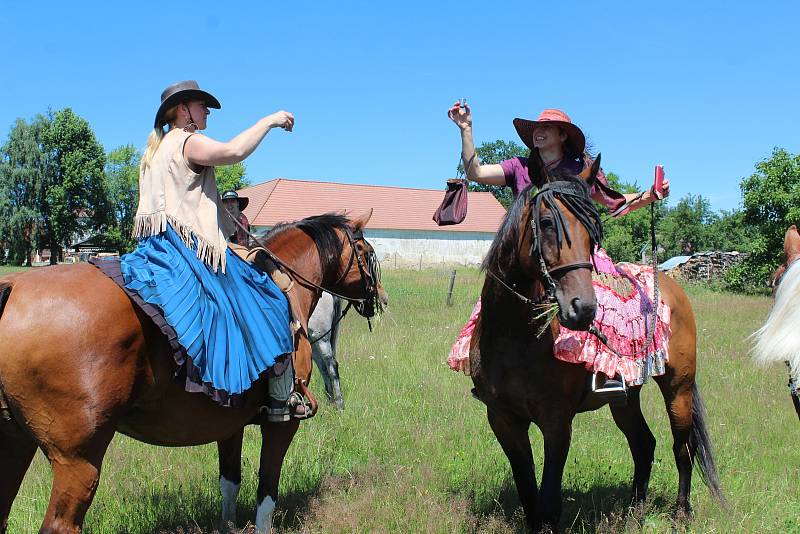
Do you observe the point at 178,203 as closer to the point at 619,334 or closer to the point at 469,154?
the point at 469,154

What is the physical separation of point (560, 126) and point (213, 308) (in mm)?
2490

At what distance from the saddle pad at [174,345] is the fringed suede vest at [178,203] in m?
0.34

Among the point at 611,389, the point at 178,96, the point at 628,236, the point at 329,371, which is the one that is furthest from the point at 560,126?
the point at 628,236

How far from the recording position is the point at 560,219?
3.31 meters

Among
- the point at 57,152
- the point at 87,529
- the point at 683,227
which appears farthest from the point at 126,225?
the point at 87,529

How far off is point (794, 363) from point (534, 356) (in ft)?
7.01

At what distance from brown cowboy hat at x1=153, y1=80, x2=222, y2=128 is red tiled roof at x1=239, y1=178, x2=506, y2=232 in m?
43.3

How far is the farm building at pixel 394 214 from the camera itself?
4988 cm

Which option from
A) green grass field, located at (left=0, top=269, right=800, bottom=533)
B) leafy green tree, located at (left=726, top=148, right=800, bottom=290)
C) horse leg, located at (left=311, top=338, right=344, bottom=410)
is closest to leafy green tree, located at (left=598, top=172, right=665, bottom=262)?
leafy green tree, located at (left=726, top=148, right=800, bottom=290)

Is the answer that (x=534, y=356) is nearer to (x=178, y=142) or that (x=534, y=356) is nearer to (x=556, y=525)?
(x=556, y=525)

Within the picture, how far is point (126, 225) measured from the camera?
56188mm

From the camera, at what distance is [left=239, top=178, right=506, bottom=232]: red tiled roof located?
160 ft

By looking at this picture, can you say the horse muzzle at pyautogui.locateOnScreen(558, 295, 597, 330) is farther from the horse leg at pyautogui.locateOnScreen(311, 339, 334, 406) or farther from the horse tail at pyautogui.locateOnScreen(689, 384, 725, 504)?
the horse leg at pyautogui.locateOnScreen(311, 339, 334, 406)

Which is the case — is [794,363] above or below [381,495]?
above
